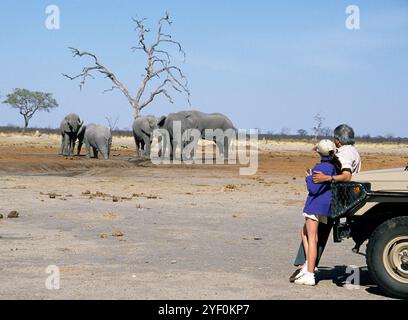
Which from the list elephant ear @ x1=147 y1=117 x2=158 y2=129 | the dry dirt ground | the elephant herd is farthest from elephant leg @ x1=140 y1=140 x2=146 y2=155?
the dry dirt ground

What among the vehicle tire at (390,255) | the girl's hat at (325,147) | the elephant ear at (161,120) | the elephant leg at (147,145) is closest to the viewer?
the vehicle tire at (390,255)

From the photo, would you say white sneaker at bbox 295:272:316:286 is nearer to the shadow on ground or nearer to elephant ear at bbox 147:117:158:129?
the shadow on ground

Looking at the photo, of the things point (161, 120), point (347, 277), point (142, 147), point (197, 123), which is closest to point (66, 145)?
point (142, 147)

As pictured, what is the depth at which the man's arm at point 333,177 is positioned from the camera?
27.9ft

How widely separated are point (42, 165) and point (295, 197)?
1150cm

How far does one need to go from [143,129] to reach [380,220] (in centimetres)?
2905

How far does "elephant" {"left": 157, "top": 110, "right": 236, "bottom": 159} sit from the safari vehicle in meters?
28.9

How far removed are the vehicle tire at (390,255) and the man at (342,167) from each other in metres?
0.75

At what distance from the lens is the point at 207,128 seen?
4053cm

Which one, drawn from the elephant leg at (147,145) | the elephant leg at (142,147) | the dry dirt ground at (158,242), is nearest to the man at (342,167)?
the dry dirt ground at (158,242)

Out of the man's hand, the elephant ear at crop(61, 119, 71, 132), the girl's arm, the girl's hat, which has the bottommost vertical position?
the girl's arm

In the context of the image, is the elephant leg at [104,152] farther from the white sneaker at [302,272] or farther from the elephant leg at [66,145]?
the white sneaker at [302,272]

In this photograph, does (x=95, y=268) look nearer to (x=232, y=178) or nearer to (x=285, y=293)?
(x=285, y=293)

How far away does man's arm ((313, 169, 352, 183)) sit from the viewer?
851cm
